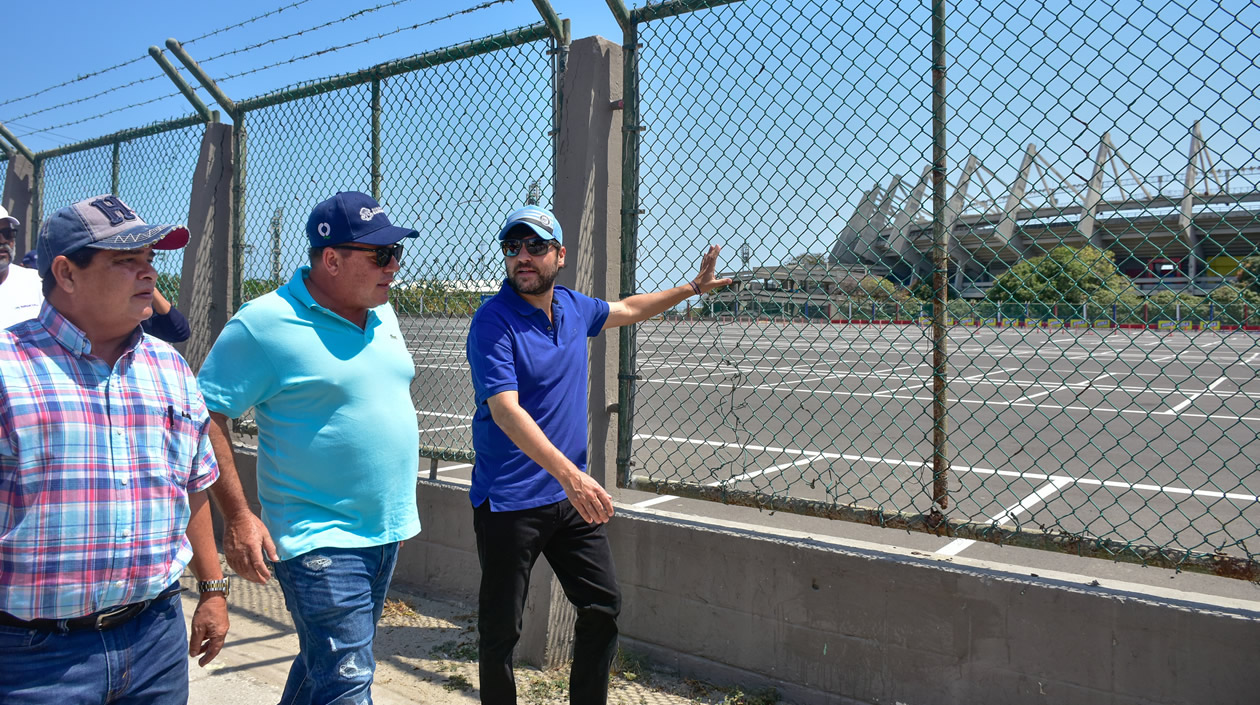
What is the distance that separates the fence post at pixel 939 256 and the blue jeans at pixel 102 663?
2580mm

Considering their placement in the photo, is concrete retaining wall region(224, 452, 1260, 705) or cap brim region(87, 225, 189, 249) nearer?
cap brim region(87, 225, 189, 249)

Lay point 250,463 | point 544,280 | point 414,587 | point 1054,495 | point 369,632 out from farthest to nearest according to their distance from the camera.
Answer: point 1054,495
point 250,463
point 414,587
point 544,280
point 369,632

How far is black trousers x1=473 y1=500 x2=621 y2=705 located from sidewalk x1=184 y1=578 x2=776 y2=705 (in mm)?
551

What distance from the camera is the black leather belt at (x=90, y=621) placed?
1.88 meters

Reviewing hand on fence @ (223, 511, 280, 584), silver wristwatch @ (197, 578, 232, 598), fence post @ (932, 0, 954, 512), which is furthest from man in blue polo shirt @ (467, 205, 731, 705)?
fence post @ (932, 0, 954, 512)

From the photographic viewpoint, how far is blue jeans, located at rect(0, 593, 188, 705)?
1872mm

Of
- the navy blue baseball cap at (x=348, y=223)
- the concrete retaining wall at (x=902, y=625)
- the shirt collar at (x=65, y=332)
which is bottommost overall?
the concrete retaining wall at (x=902, y=625)

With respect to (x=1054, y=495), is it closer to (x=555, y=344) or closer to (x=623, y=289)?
(x=623, y=289)

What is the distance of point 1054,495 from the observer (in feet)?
24.1

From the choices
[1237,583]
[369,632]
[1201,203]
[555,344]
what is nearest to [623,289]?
[555,344]

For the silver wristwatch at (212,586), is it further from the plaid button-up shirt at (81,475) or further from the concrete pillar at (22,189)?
the concrete pillar at (22,189)

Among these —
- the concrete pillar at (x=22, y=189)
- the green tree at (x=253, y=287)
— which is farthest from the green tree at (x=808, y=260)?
the concrete pillar at (x=22, y=189)

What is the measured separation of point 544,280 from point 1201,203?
2.19 metres

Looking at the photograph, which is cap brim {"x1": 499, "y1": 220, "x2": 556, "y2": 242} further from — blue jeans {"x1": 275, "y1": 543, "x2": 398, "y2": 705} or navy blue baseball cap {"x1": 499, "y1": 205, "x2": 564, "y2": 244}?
blue jeans {"x1": 275, "y1": 543, "x2": 398, "y2": 705}
